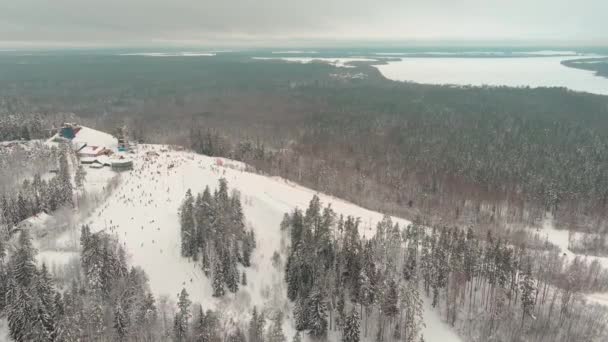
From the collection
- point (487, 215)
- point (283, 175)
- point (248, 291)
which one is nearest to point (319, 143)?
point (283, 175)

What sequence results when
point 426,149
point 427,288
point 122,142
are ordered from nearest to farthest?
point 427,288 < point 122,142 < point 426,149

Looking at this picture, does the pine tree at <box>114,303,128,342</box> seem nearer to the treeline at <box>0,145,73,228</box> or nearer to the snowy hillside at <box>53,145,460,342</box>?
the snowy hillside at <box>53,145,460,342</box>

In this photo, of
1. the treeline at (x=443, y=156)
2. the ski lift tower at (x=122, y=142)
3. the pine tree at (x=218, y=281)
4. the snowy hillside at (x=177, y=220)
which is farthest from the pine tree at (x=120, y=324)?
the ski lift tower at (x=122, y=142)

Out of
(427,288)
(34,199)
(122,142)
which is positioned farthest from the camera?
(122,142)

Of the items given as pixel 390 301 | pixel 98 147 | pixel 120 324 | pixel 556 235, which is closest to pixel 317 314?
pixel 390 301

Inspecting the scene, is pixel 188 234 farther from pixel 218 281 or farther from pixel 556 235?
pixel 556 235

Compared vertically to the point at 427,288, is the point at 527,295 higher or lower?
higher

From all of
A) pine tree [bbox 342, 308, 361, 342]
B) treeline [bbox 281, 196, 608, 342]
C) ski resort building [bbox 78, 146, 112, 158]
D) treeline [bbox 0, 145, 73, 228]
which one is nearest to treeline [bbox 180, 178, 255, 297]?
treeline [bbox 281, 196, 608, 342]
